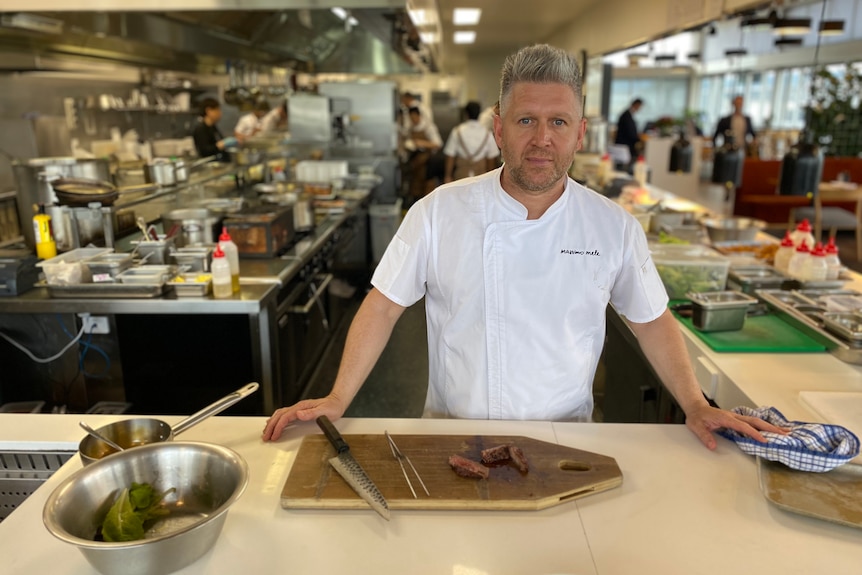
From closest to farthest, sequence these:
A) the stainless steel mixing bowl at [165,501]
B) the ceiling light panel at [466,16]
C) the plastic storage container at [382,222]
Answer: the stainless steel mixing bowl at [165,501]
the plastic storage container at [382,222]
the ceiling light panel at [466,16]

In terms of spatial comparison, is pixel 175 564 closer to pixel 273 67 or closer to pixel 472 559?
pixel 472 559

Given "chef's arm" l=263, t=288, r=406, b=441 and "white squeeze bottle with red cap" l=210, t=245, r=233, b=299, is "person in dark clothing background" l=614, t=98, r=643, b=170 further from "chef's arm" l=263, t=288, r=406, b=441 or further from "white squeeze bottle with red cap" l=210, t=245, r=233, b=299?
"chef's arm" l=263, t=288, r=406, b=441

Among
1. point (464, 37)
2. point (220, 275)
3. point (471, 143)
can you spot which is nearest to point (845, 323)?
point (220, 275)

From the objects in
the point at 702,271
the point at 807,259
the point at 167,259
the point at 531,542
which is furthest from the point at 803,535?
the point at 167,259

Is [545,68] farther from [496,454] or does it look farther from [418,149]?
[418,149]

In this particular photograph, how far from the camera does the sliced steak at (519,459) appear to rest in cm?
134

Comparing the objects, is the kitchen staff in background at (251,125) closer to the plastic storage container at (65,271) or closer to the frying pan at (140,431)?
the plastic storage container at (65,271)

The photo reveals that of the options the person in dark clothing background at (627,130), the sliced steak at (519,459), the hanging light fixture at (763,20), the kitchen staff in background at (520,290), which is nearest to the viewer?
the sliced steak at (519,459)

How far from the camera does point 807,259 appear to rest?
289 centimetres

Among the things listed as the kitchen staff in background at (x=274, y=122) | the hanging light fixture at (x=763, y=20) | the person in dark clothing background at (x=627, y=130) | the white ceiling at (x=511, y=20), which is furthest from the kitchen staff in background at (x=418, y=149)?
the hanging light fixture at (x=763, y=20)

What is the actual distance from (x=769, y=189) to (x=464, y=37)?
664cm

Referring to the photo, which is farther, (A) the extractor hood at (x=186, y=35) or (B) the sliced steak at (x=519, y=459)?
(A) the extractor hood at (x=186, y=35)

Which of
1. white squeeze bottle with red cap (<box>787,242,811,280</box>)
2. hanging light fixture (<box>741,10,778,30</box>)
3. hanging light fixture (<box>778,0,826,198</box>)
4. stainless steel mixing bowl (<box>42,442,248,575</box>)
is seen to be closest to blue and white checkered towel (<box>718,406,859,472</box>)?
stainless steel mixing bowl (<box>42,442,248,575</box>)

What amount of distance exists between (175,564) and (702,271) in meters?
2.43
